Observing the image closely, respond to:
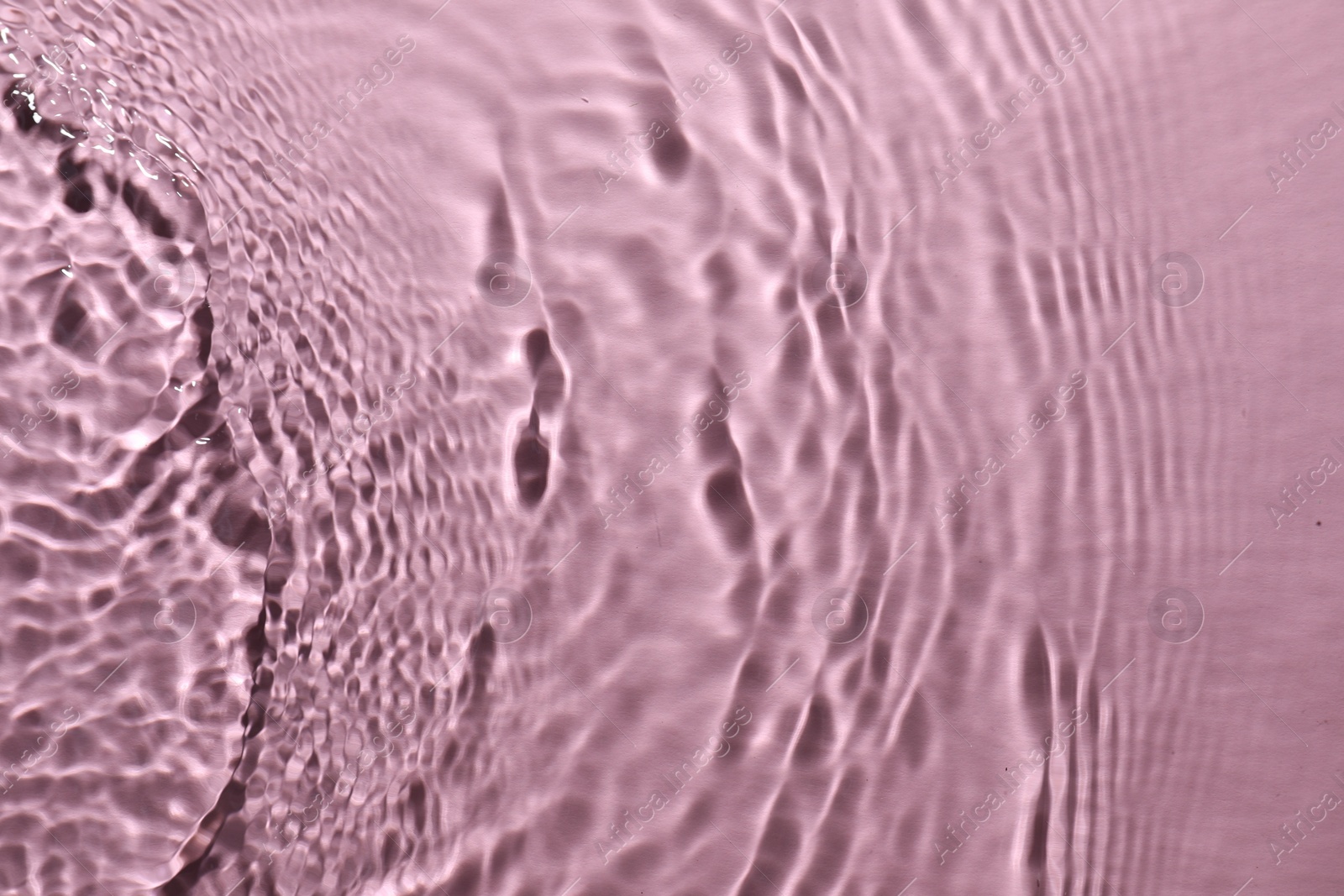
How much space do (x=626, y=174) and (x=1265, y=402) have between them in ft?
2.93

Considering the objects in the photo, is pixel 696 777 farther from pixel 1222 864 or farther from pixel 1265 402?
pixel 1265 402

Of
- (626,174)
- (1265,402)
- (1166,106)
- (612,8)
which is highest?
(1166,106)

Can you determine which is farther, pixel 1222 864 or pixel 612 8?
pixel 612 8

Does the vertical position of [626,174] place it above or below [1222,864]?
above

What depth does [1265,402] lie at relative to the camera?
3.75ft

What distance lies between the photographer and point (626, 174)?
1.19m

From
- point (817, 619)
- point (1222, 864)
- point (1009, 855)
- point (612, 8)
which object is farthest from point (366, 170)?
point (1222, 864)

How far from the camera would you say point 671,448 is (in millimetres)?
1158

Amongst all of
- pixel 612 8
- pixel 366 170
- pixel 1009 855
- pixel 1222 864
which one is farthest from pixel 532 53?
pixel 1222 864

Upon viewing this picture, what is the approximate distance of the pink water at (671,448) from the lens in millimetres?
1103

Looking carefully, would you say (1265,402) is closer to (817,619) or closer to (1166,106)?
(1166,106)

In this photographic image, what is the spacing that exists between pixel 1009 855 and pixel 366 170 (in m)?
1.22

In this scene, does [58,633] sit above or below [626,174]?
below

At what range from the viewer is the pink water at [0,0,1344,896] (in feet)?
3.62
